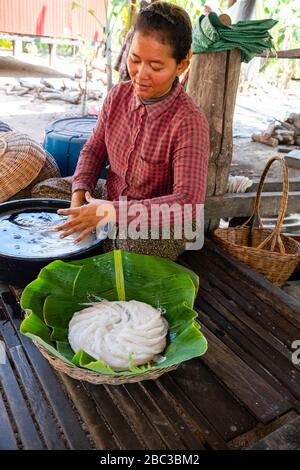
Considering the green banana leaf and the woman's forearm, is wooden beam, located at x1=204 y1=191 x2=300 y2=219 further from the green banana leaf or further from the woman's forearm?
the green banana leaf

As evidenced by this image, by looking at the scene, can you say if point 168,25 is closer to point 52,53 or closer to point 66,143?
point 66,143

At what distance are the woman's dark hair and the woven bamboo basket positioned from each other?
1.13 meters

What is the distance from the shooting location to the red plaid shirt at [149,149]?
2.08 metres

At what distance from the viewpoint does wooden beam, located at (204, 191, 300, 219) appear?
309 centimetres

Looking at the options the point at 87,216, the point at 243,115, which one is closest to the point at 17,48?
the point at 243,115

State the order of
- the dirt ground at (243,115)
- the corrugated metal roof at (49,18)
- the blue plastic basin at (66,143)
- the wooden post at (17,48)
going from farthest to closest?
the wooden post at (17,48) < the corrugated metal roof at (49,18) < the dirt ground at (243,115) < the blue plastic basin at (66,143)

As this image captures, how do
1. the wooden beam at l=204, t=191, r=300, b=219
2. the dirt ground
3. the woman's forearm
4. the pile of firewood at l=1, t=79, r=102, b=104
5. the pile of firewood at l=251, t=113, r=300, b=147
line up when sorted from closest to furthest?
the woman's forearm < the wooden beam at l=204, t=191, r=300, b=219 < the dirt ground < the pile of firewood at l=251, t=113, r=300, b=147 < the pile of firewood at l=1, t=79, r=102, b=104

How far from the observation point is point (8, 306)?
2.04m

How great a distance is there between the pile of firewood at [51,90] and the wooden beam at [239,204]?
7036mm

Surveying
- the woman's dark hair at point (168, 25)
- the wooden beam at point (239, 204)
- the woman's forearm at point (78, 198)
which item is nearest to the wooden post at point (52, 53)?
the wooden beam at point (239, 204)

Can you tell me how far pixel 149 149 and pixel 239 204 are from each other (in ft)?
3.97

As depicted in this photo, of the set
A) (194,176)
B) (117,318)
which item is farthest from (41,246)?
(194,176)

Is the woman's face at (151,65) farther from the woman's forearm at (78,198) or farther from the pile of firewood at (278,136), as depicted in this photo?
the pile of firewood at (278,136)

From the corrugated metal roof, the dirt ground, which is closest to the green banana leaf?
the dirt ground
